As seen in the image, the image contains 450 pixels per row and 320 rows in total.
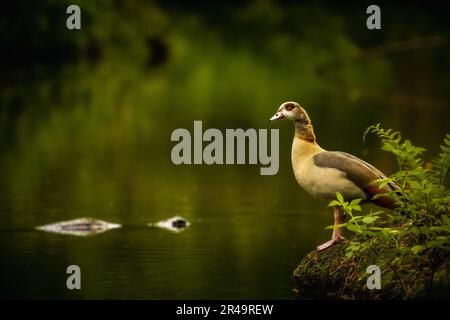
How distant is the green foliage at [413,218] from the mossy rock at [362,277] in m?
0.02

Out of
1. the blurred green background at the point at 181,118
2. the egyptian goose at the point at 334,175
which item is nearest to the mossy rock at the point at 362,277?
the egyptian goose at the point at 334,175

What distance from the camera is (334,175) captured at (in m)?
11.0

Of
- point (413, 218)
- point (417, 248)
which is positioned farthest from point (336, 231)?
point (417, 248)

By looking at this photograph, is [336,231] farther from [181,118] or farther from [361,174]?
[181,118]

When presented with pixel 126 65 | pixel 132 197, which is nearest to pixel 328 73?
pixel 126 65

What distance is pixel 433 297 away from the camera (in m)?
10.2

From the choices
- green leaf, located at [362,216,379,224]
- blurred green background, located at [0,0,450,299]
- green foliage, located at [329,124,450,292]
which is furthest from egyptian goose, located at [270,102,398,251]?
blurred green background, located at [0,0,450,299]

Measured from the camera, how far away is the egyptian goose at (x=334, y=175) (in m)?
11.0

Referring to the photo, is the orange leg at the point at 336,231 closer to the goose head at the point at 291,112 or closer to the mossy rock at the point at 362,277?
the mossy rock at the point at 362,277

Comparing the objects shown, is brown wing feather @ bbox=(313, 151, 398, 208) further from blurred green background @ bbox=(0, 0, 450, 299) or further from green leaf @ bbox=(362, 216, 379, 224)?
blurred green background @ bbox=(0, 0, 450, 299)

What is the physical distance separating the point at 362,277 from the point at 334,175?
36.7 inches

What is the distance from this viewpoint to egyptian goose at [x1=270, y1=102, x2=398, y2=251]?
1102 centimetres

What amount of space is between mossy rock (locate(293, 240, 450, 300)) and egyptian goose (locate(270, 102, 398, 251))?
0.62 ft

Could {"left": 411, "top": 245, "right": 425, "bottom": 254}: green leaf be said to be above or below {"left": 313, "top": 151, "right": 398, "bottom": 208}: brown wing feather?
below
